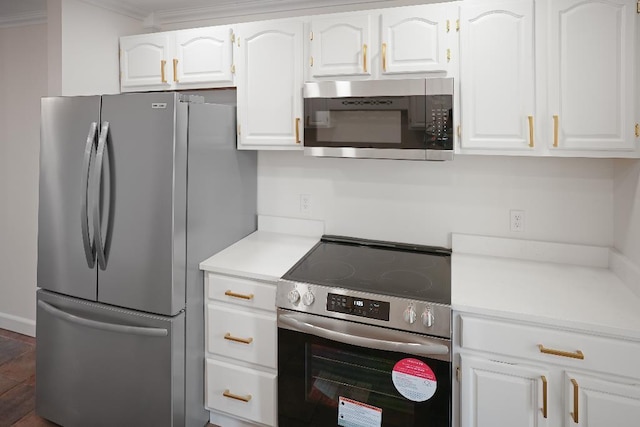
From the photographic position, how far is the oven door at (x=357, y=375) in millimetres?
1604

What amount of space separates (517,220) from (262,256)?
4.50 ft

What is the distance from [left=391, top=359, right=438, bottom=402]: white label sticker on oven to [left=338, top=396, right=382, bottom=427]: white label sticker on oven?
17 centimetres

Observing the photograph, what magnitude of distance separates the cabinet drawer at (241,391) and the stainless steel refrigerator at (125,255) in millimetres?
67

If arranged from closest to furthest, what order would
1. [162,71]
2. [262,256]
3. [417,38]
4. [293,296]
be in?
1. [293,296]
2. [417,38]
3. [262,256]
4. [162,71]

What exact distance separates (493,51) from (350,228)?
122cm

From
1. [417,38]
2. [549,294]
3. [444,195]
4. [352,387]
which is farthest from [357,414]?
[417,38]

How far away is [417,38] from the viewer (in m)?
1.93

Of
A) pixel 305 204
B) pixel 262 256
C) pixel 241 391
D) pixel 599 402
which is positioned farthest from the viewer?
pixel 305 204

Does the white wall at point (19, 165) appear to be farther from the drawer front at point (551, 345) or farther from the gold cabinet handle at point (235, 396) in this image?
the drawer front at point (551, 345)

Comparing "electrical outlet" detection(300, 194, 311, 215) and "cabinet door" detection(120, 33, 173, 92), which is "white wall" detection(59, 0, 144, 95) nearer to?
"cabinet door" detection(120, 33, 173, 92)

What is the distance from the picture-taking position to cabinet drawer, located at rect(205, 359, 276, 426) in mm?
1995

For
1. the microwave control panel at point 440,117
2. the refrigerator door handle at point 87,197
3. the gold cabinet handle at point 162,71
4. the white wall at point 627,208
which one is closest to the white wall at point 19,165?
the gold cabinet handle at point 162,71

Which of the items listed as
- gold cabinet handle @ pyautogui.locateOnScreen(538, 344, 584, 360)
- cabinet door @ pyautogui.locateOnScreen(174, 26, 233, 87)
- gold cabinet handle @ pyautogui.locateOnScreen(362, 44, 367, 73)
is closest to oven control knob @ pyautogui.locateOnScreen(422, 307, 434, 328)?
gold cabinet handle @ pyautogui.locateOnScreen(538, 344, 584, 360)

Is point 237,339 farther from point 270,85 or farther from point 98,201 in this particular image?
point 270,85
